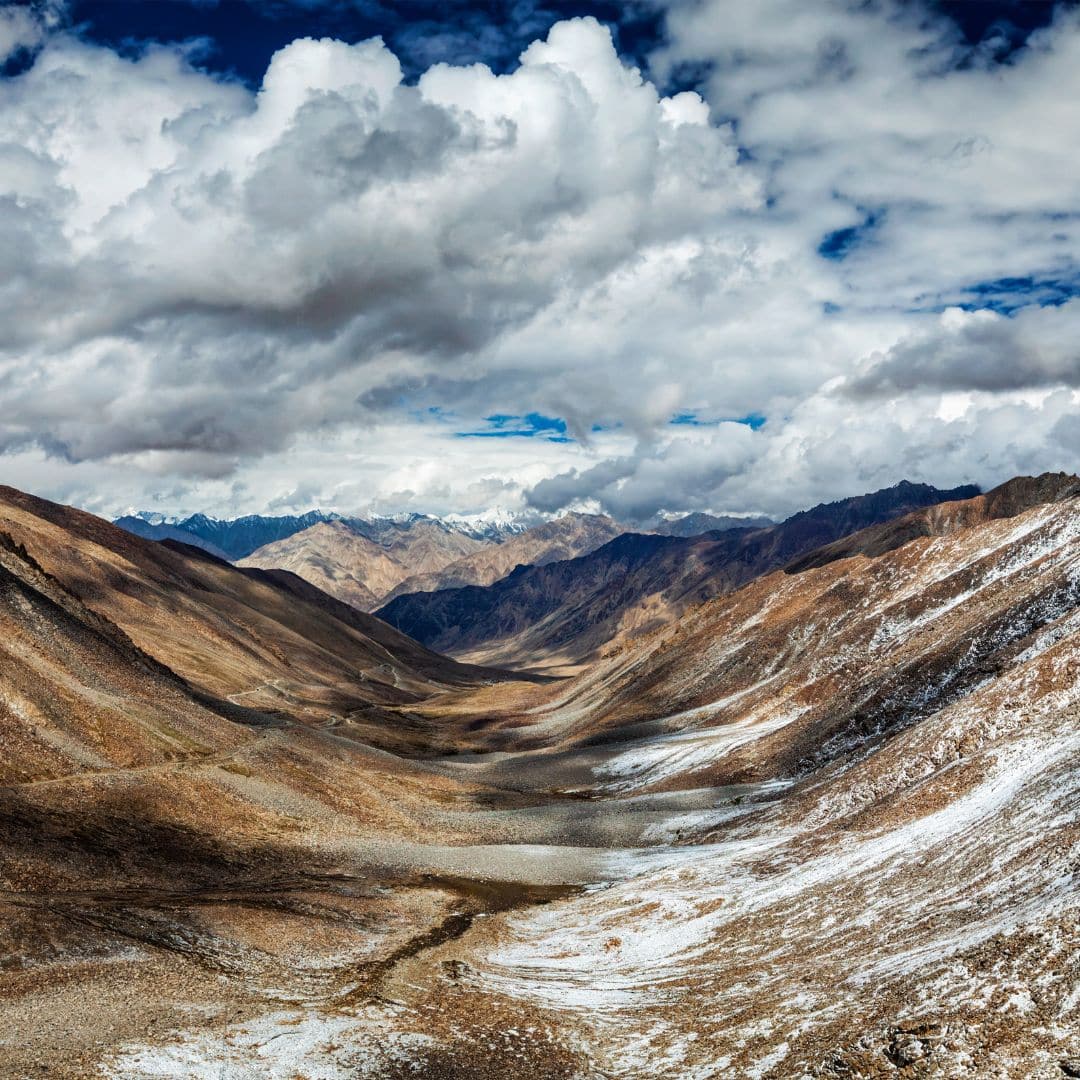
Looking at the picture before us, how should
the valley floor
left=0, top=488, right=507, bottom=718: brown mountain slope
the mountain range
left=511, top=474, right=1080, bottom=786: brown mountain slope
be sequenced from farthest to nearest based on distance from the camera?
left=0, top=488, right=507, bottom=718: brown mountain slope < left=511, top=474, right=1080, bottom=786: brown mountain slope < the mountain range < the valley floor

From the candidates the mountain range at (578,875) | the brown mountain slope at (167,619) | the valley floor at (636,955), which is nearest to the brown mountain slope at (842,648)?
the mountain range at (578,875)

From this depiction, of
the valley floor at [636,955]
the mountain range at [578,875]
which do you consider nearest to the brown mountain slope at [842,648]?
the mountain range at [578,875]

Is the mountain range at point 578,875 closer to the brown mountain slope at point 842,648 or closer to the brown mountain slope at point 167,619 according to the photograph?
the brown mountain slope at point 842,648

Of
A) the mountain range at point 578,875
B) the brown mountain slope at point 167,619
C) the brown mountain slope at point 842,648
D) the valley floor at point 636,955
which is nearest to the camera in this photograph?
the valley floor at point 636,955

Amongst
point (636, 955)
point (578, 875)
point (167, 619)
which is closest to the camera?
point (636, 955)

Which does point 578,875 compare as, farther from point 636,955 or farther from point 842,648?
point 842,648

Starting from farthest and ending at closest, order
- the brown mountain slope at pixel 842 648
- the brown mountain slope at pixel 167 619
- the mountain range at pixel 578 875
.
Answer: the brown mountain slope at pixel 167 619 < the brown mountain slope at pixel 842 648 < the mountain range at pixel 578 875

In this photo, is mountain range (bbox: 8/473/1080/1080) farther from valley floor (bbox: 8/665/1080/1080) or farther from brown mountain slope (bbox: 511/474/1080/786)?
brown mountain slope (bbox: 511/474/1080/786)

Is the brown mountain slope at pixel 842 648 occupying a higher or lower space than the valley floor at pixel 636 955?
lower

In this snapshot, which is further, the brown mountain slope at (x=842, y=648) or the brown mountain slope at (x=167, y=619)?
the brown mountain slope at (x=167, y=619)

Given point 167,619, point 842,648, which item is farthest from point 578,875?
point 167,619

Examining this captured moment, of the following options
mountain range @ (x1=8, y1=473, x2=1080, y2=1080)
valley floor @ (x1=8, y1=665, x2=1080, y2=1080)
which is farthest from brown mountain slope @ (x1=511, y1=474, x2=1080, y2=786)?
valley floor @ (x1=8, y1=665, x2=1080, y2=1080)

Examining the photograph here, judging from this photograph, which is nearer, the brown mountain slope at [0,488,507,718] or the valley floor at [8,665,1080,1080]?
the valley floor at [8,665,1080,1080]

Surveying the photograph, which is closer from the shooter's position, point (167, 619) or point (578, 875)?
point (578, 875)
